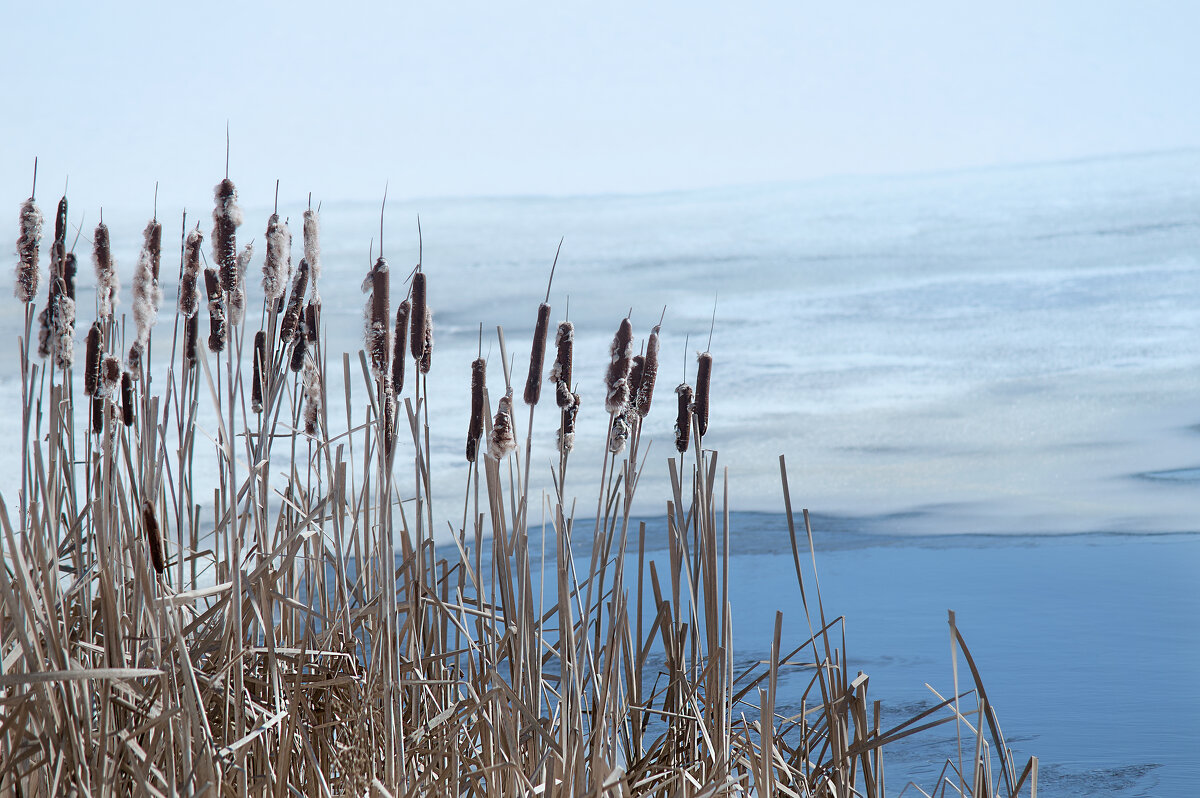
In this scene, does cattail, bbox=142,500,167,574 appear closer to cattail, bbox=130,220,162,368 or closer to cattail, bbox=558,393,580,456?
cattail, bbox=130,220,162,368

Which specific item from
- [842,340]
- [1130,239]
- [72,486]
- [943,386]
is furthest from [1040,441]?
[1130,239]

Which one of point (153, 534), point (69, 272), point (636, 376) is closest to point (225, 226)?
point (69, 272)

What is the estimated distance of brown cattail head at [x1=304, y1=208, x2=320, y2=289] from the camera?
3.28ft

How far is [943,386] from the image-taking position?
5023 millimetres

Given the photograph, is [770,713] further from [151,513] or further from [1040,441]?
[1040,441]

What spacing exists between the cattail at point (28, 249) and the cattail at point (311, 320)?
0.23 metres

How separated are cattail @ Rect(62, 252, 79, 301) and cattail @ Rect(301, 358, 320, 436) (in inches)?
8.7

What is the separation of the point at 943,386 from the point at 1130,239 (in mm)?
3808

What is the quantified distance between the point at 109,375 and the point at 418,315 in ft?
0.98

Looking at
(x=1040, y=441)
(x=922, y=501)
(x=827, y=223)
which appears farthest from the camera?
(x=827, y=223)

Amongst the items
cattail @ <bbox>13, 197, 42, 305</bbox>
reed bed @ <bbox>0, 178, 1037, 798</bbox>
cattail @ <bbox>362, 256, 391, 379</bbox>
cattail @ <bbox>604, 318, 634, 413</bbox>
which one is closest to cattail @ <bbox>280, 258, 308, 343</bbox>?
reed bed @ <bbox>0, 178, 1037, 798</bbox>

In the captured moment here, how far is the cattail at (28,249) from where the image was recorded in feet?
3.24

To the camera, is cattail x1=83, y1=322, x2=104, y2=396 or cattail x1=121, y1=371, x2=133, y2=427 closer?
cattail x1=83, y1=322, x2=104, y2=396

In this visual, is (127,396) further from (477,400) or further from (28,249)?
(477,400)
